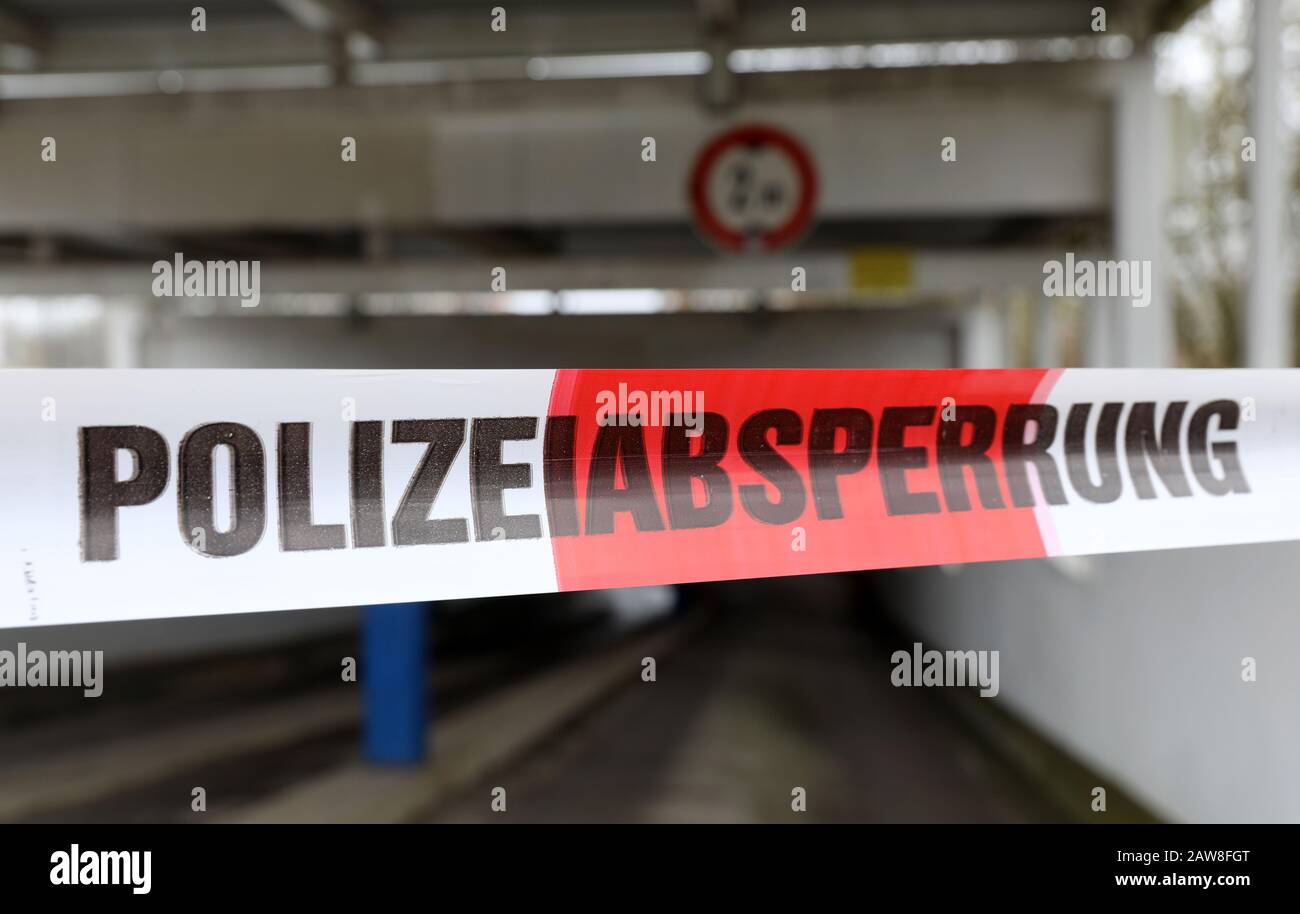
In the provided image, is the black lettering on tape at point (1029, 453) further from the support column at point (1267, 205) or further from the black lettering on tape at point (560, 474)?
the support column at point (1267, 205)

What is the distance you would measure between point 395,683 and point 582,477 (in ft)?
13.0

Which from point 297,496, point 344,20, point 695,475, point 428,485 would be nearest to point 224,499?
point 297,496

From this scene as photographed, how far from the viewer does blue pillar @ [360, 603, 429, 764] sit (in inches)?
243

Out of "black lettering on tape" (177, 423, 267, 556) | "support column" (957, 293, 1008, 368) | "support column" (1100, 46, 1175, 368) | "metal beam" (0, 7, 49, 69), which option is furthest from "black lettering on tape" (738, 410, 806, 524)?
"support column" (957, 293, 1008, 368)

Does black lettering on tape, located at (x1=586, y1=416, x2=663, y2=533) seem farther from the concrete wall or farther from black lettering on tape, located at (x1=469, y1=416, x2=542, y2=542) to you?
the concrete wall

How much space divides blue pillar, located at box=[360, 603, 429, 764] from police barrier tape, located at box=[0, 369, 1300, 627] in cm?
369

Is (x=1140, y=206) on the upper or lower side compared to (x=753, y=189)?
lower

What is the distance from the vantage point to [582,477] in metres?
2.70

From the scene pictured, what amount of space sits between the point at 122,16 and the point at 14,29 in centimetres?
78

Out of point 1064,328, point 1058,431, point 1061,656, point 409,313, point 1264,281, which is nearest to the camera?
point 1058,431

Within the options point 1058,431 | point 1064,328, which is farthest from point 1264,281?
point 1064,328

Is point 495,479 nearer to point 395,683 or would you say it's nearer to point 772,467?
point 772,467
